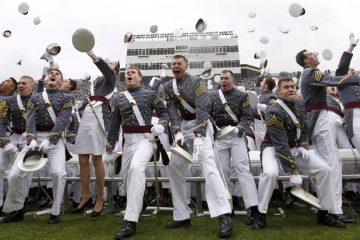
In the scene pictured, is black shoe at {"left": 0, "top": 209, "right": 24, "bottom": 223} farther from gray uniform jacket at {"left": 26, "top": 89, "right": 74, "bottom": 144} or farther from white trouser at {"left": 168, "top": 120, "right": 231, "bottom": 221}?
white trouser at {"left": 168, "top": 120, "right": 231, "bottom": 221}

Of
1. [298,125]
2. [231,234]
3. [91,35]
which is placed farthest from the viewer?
[91,35]

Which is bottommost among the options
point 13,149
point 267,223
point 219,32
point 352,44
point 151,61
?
point 267,223

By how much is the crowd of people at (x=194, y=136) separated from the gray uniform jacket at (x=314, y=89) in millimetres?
14

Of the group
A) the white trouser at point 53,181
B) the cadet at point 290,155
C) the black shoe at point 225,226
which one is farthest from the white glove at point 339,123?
the white trouser at point 53,181

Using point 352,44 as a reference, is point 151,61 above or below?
above

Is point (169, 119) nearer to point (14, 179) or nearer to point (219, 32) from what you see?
point (14, 179)

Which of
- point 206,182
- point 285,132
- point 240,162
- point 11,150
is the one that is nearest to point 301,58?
point 285,132

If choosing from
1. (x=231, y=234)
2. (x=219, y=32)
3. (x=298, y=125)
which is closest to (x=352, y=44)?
(x=298, y=125)

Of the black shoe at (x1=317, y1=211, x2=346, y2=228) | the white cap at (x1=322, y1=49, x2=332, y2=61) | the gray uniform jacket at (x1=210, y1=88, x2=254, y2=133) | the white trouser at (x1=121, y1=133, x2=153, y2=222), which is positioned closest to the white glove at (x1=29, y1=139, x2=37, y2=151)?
the white trouser at (x1=121, y1=133, x2=153, y2=222)

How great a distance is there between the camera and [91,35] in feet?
17.6

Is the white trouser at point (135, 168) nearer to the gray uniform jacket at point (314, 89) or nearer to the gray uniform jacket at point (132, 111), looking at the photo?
the gray uniform jacket at point (132, 111)

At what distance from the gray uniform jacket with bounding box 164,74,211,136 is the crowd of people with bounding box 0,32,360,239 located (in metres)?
0.01

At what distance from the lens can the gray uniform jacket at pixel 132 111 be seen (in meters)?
5.17

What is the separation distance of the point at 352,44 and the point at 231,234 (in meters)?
3.52
